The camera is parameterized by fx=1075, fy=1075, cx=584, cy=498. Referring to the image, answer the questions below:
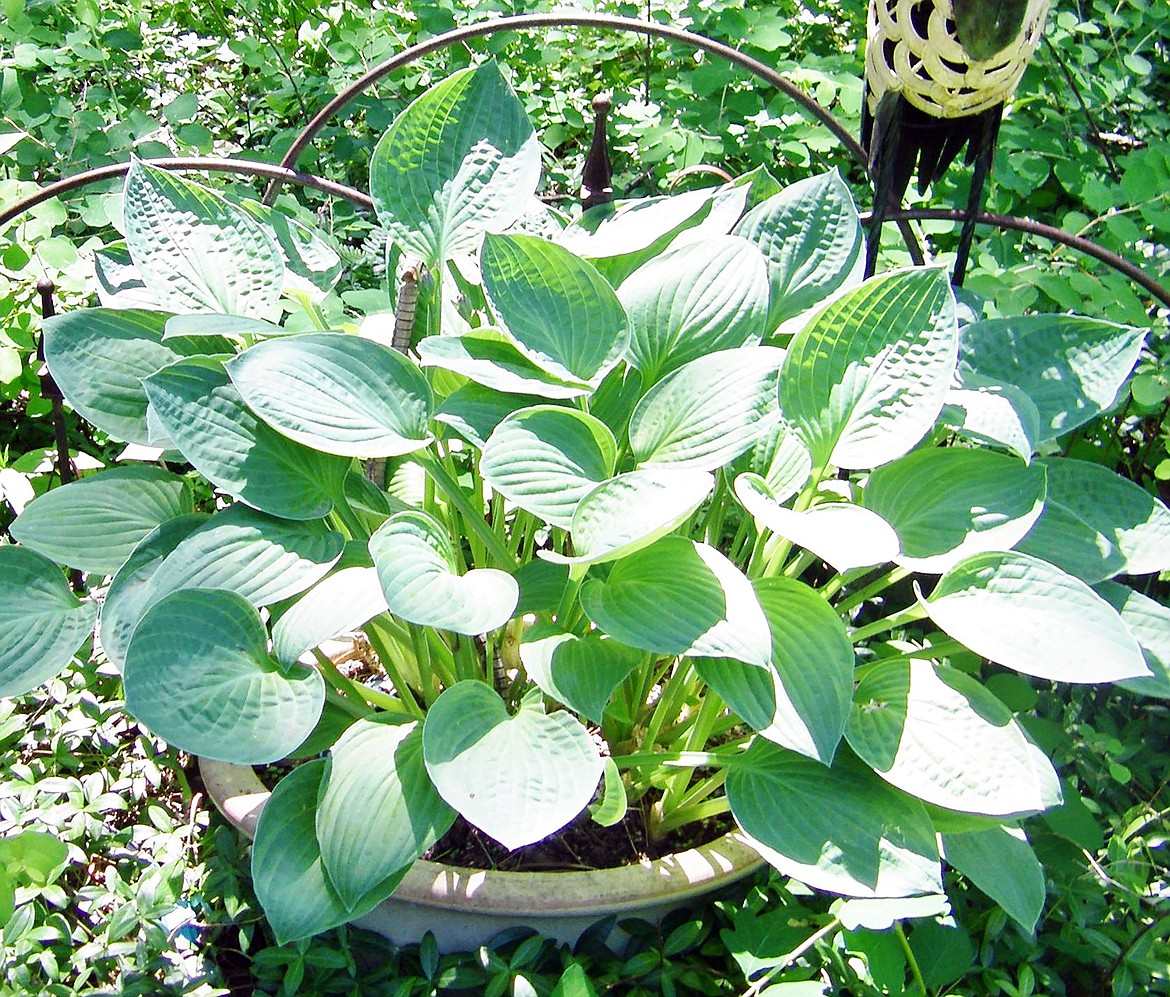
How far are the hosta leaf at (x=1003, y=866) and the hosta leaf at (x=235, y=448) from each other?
574 mm

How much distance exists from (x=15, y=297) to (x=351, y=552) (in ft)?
2.92

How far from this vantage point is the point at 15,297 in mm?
1469

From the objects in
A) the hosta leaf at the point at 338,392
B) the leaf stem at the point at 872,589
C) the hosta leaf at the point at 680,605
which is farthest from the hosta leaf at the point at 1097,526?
the hosta leaf at the point at 338,392

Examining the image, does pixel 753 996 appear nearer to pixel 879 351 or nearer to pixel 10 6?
pixel 879 351

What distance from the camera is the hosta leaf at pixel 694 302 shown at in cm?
91

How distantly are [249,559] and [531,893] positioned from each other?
357mm

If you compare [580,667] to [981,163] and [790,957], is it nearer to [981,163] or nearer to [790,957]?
[790,957]

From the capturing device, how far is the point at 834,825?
0.80m

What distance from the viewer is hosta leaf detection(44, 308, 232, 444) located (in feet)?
2.94

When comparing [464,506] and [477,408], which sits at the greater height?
[477,408]

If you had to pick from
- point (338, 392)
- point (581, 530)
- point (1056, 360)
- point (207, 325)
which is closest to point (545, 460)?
point (581, 530)

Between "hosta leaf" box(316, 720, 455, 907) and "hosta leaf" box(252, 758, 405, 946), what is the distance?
2cm

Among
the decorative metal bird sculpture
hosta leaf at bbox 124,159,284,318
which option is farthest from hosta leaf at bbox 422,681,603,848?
the decorative metal bird sculpture

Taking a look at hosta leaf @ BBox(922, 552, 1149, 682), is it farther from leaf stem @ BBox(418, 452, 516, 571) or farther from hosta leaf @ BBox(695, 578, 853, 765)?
leaf stem @ BBox(418, 452, 516, 571)
